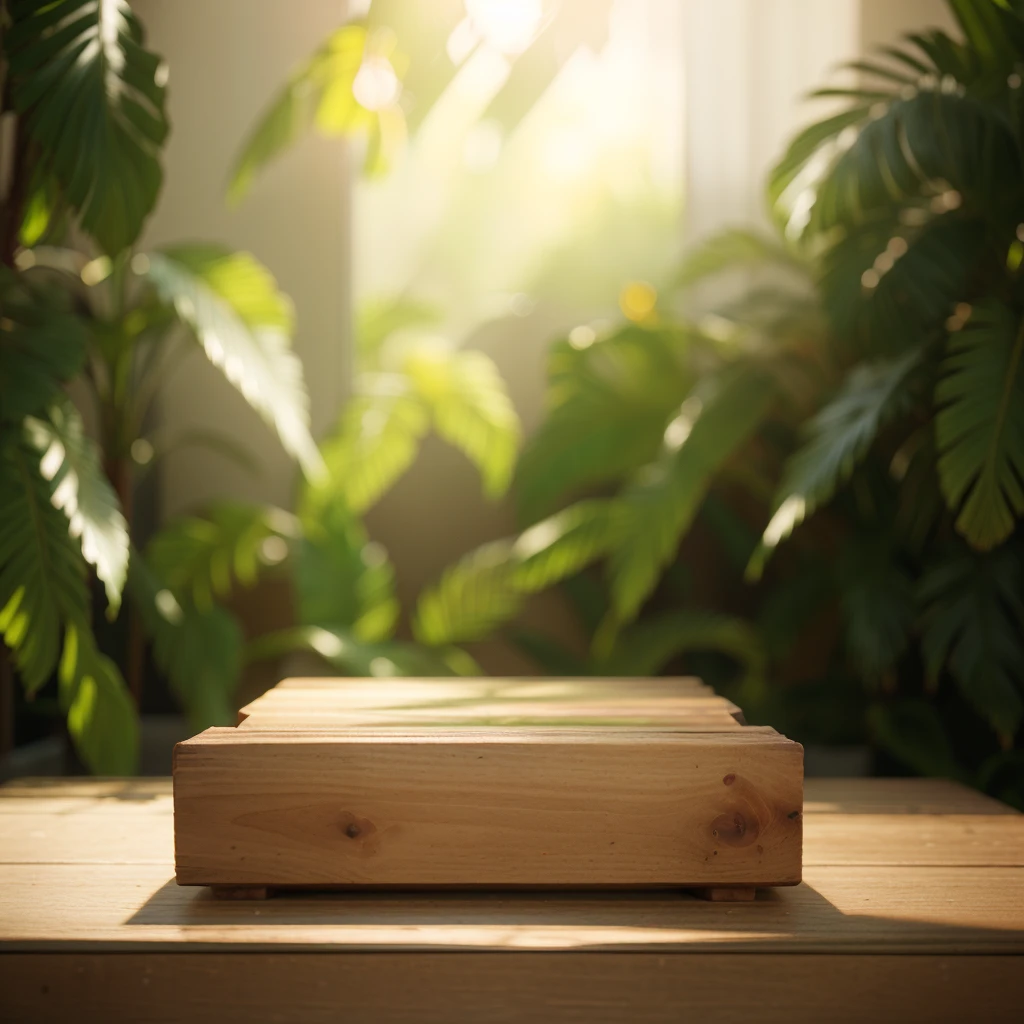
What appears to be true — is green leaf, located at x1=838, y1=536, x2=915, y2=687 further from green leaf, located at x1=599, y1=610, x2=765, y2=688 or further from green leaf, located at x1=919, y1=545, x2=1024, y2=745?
green leaf, located at x1=599, y1=610, x2=765, y2=688

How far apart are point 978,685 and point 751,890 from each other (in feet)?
2.61

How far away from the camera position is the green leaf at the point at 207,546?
7.75 ft

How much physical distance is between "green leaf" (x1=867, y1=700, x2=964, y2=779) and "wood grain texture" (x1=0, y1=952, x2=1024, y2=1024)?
101 centimetres

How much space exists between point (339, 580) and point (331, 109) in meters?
1.18

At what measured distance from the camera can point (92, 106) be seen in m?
1.53

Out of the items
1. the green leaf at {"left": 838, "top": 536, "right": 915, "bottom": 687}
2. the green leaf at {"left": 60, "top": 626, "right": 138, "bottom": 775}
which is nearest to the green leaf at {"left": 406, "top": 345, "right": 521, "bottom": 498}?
the green leaf at {"left": 838, "top": 536, "right": 915, "bottom": 687}

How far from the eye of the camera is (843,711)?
228cm

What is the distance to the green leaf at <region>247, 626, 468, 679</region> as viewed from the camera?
225 cm

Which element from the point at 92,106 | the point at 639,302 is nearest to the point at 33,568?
the point at 92,106

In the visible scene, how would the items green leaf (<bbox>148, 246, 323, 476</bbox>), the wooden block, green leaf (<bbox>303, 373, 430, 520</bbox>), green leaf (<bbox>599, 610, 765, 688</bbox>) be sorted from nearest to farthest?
the wooden block → green leaf (<bbox>148, 246, 323, 476</bbox>) → green leaf (<bbox>599, 610, 765, 688</bbox>) → green leaf (<bbox>303, 373, 430, 520</bbox>)

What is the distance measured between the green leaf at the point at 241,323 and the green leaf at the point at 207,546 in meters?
0.32

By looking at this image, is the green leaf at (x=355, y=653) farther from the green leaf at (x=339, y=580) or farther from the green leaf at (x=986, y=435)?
the green leaf at (x=986, y=435)

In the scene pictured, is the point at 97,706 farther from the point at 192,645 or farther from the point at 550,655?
the point at 550,655

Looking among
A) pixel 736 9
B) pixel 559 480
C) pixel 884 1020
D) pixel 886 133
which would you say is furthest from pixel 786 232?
pixel 884 1020
